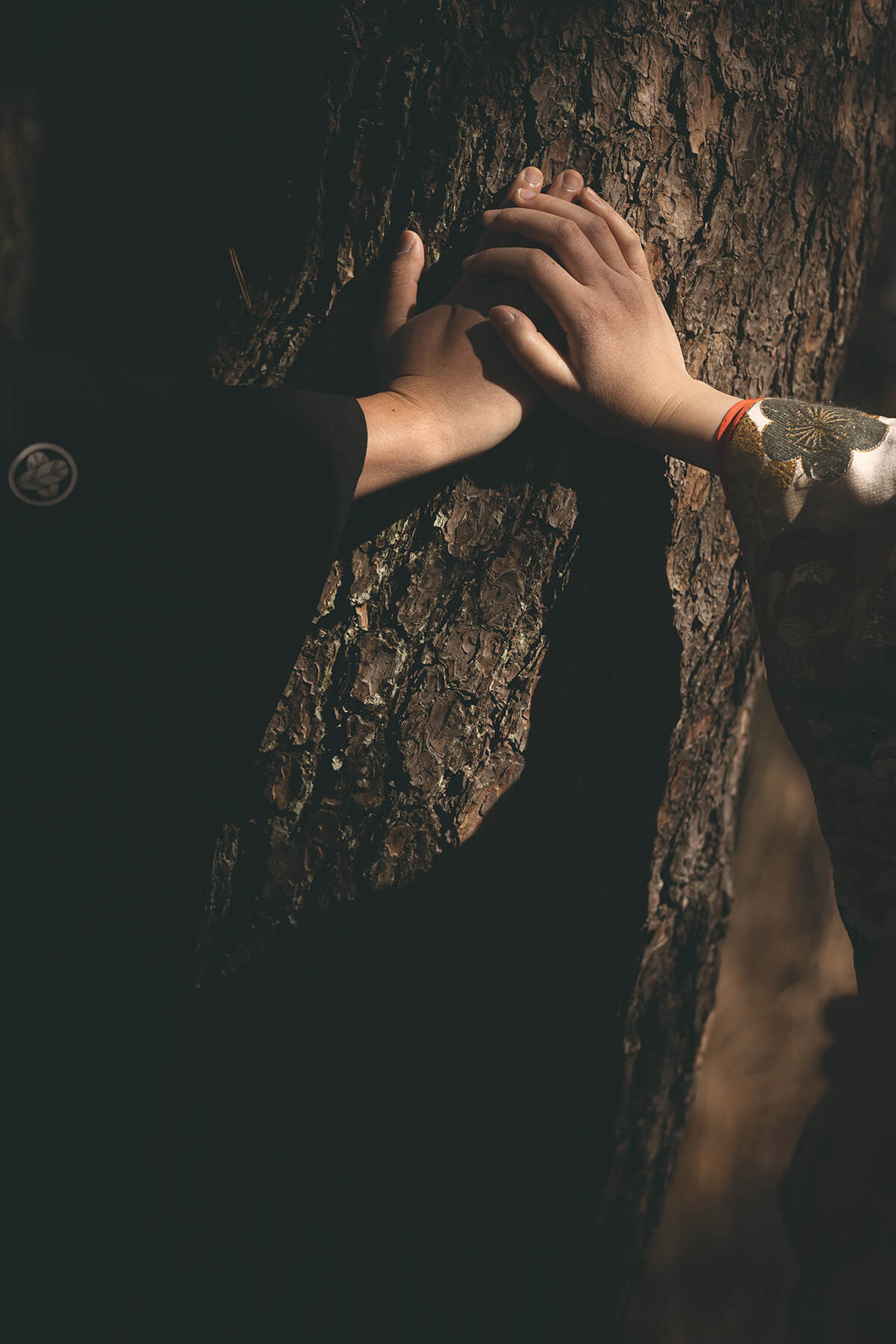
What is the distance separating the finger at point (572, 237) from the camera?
0.68 metres

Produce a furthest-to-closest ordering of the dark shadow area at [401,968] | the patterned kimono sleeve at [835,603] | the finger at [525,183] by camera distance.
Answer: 1. the dark shadow area at [401,968]
2. the finger at [525,183]
3. the patterned kimono sleeve at [835,603]

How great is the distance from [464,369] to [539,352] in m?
0.07

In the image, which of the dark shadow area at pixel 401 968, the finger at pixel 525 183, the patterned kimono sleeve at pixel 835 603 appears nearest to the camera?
the patterned kimono sleeve at pixel 835 603

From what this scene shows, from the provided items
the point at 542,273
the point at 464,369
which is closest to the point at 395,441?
A: the point at 464,369

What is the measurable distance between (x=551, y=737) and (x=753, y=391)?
17.4 inches

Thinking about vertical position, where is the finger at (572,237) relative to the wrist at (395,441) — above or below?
above

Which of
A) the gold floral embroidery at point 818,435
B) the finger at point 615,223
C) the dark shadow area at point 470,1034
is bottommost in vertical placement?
the dark shadow area at point 470,1034

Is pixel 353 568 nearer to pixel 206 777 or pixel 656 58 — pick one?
pixel 206 777

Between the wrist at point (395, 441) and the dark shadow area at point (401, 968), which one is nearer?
the wrist at point (395, 441)

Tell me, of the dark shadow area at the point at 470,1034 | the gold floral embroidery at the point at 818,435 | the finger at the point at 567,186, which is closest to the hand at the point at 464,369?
the finger at the point at 567,186

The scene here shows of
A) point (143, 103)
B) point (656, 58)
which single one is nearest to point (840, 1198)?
point (656, 58)

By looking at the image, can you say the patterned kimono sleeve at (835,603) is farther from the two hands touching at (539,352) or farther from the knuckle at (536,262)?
the knuckle at (536,262)

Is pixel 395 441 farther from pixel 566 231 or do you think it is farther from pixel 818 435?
pixel 818 435

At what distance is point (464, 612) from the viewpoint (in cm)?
77
